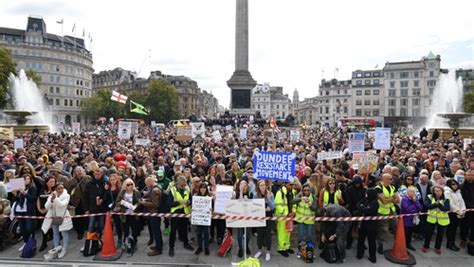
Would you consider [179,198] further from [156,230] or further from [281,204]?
[281,204]

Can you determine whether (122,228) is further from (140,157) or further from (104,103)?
(104,103)

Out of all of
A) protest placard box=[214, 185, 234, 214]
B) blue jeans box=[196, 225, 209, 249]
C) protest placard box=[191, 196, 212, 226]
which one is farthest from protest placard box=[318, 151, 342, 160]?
protest placard box=[191, 196, 212, 226]

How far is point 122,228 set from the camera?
30.9 ft

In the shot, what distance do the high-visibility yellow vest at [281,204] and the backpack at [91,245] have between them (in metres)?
4.72

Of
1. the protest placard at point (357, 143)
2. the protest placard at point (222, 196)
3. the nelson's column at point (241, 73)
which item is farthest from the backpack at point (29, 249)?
the nelson's column at point (241, 73)

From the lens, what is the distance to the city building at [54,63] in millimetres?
98312

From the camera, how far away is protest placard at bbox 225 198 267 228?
846cm

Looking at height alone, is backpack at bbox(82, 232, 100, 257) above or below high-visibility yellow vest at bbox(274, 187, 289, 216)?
below

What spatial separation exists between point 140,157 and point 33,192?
6275mm

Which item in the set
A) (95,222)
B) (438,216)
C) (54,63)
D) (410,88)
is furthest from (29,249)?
(410,88)

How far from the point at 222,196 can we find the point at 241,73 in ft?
167

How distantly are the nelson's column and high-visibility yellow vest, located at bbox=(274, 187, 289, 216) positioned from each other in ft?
163

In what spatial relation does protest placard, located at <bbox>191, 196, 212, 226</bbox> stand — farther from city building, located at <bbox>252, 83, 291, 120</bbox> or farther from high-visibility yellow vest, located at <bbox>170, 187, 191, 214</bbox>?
city building, located at <bbox>252, 83, 291, 120</bbox>

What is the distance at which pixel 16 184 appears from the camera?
9.02 meters
